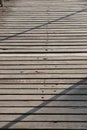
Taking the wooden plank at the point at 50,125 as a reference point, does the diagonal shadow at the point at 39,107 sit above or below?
above

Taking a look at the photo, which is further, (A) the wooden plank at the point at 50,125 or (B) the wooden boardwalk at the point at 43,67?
(B) the wooden boardwalk at the point at 43,67

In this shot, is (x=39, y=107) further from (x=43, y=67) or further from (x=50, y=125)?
(x=43, y=67)

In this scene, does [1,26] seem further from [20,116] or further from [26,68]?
[20,116]

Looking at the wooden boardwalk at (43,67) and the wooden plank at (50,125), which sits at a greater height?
the wooden boardwalk at (43,67)

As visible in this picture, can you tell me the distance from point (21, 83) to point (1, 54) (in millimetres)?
930

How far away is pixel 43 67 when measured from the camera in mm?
4141

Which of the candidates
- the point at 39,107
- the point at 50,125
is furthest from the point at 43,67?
the point at 50,125

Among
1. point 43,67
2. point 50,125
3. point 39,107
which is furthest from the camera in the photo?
point 43,67

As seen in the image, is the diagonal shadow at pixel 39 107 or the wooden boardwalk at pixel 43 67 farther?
the wooden boardwalk at pixel 43 67

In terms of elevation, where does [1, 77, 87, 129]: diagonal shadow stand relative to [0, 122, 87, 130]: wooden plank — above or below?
above

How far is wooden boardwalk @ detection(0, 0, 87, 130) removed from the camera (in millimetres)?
3213

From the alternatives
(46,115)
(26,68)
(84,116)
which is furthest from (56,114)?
(26,68)

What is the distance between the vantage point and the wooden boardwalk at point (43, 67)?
3.21m

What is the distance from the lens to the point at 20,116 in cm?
322
